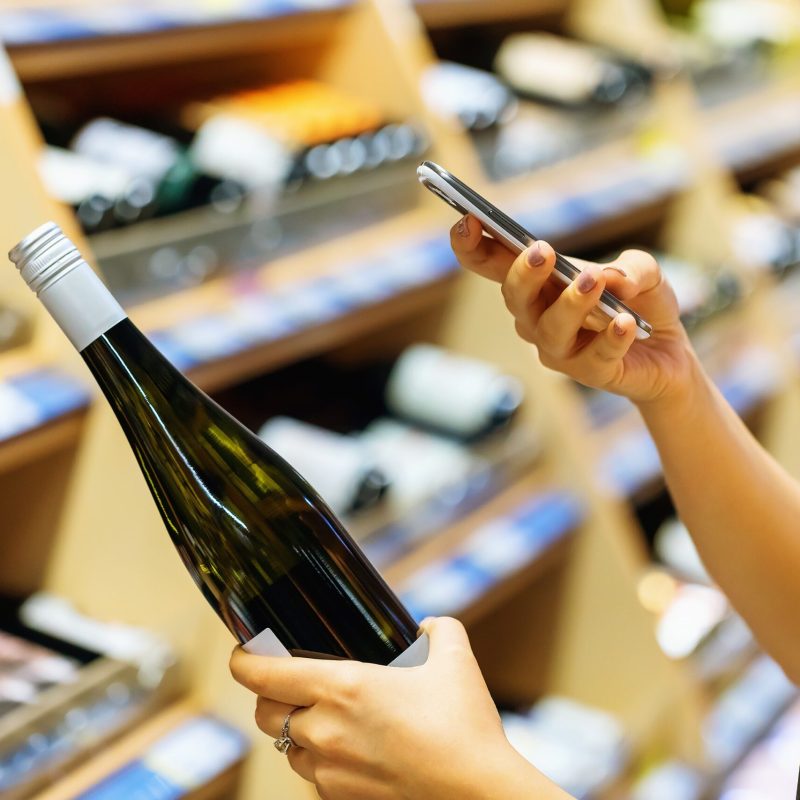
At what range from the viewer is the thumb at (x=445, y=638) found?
2.53 feet

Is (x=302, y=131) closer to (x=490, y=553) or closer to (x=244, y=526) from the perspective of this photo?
(x=490, y=553)

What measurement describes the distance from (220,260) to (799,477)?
1526 mm

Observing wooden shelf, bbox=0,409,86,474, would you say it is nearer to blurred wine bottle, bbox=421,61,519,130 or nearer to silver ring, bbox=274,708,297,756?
silver ring, bbox=274,708,297,756

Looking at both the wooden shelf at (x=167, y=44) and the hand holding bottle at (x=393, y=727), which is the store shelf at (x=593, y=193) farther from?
the hand holding bottle at (x=393, y=727)

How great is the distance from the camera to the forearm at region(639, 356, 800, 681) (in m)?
1.04

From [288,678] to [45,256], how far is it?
32cm

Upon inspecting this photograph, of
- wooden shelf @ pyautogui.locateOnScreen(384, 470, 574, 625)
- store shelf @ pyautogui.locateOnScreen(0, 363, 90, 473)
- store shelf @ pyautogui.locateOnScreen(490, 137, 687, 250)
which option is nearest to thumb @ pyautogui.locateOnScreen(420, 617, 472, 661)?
store shelf @ pyautogui.locateOnScreen(0, 363, 90, 473)

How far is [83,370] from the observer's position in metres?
1.14

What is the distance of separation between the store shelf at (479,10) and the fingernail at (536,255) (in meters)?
1.07

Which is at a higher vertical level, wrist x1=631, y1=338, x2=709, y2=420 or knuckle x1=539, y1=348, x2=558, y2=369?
knuckle x1=539, y1=348, x2=558, y2=369

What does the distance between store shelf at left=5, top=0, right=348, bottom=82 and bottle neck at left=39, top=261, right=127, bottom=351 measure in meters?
0.53

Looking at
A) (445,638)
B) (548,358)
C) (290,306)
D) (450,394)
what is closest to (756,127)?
Result: (450,394)

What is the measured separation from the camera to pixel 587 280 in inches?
32.2

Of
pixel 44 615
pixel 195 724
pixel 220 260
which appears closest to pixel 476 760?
pixel 195 724
